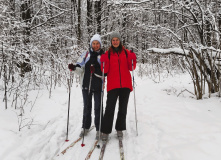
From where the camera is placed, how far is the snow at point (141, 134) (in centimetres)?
264

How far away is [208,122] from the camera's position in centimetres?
343

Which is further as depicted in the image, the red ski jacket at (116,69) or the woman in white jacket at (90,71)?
the woman in white jacket at (90,71)

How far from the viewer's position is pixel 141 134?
11.1 feet

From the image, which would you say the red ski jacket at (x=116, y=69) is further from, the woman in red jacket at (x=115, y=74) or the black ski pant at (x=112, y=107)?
the black ski pant at (x=112, y=107)

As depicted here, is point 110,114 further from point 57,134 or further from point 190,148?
point 190,148

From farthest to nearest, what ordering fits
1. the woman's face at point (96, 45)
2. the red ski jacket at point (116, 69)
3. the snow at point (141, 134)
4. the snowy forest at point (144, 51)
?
the snowy forest at point (144, 51), the woman's face at point (96, 45), the red ski jacket at point (116, 69), the snow at point (141, 134)

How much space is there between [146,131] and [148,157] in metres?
0.89

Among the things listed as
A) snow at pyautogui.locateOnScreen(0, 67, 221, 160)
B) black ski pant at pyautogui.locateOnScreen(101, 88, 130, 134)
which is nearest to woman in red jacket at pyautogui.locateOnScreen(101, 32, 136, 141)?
black ski pant at pyautogui.locateOnScreen(101, 88, 130, 134)

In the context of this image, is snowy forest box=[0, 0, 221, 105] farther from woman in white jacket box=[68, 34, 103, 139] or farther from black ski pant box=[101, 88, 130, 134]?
black ski pant box=[101, 88, 130, 134]

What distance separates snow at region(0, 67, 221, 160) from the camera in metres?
2.64

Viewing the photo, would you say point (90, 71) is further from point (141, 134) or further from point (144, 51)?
point (144, 51)

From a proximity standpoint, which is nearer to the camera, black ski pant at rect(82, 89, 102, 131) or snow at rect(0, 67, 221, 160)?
snow at rect(0, 67, 221, 160)

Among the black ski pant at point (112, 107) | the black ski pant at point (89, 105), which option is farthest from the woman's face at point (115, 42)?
the black ski pant at point (89, 105)

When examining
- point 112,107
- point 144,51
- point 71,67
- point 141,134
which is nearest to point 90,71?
point 71,67
